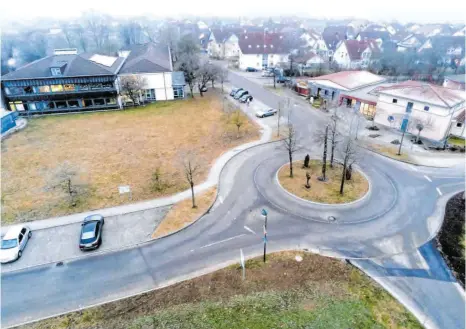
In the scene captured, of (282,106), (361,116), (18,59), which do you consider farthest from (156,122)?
(18,59)

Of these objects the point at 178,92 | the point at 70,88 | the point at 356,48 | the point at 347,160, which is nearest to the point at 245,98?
the point at 178,92

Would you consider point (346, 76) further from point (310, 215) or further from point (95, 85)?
point (95, 85)

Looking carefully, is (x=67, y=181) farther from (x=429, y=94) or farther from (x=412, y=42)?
(x=412, y=42)

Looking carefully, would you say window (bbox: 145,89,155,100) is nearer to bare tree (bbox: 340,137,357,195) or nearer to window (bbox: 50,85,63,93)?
window (bbox: 50,85,63,93)

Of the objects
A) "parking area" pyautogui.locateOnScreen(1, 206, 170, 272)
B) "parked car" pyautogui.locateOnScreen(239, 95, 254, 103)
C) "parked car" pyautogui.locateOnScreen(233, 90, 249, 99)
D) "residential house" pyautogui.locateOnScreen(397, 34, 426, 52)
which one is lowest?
"parking area" pyautogui.locateOnScreen(1, 206, 170, 272)

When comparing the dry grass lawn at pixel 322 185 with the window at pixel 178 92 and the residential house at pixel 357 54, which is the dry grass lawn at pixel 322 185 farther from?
the residential house at pixel 357 54

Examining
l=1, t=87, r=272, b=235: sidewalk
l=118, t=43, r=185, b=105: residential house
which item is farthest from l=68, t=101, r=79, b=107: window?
l=1, t=87, r=272, b=235: sidewalk
